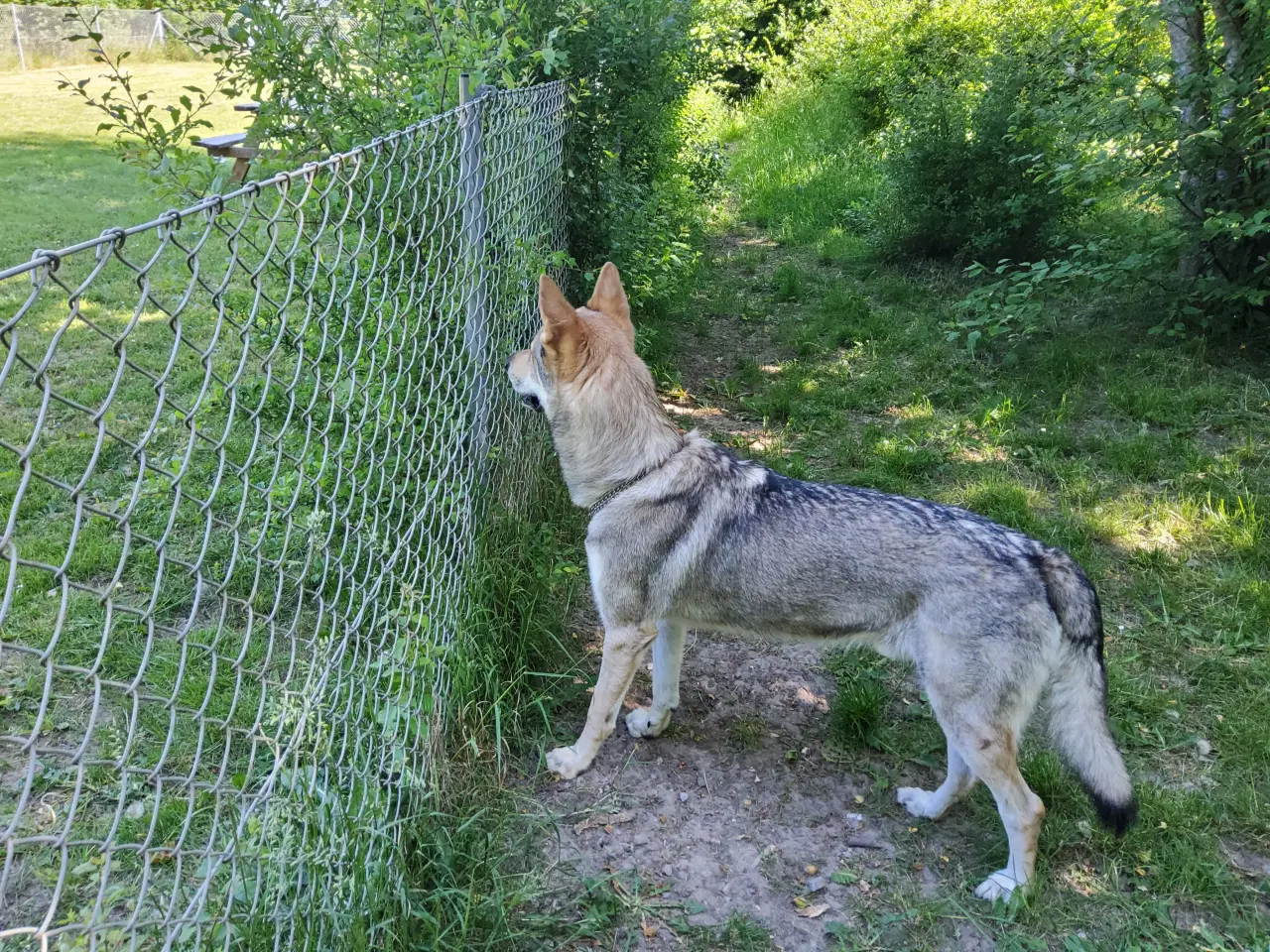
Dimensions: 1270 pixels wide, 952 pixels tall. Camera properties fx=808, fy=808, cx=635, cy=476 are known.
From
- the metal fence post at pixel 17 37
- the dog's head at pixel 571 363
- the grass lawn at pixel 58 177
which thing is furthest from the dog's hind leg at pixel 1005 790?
the metal fence post at pixel 17 37

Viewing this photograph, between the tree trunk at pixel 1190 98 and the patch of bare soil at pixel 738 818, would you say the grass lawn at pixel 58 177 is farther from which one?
the tree trunk at pixel 1190 98

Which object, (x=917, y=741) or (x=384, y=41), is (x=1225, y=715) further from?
(x=384, y=41)

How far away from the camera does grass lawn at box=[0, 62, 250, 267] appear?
864 centimetres

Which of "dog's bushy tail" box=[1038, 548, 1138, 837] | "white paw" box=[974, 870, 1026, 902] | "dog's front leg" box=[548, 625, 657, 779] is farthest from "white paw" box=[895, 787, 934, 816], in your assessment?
"dog's front leg" box=[548, 625, 657, 779]

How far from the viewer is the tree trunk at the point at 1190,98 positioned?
5.64 metres

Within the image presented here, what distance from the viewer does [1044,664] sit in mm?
2646

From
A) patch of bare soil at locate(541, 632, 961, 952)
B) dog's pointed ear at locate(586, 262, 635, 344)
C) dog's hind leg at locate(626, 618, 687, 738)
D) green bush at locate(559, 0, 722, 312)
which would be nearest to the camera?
patch of bare soil at locate(541, 632, 961, 952)

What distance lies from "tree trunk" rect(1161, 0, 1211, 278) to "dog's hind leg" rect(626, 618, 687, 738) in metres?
5.24

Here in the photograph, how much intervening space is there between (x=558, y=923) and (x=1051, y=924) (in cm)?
158

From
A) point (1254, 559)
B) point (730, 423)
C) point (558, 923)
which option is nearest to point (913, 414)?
point (730, 423)

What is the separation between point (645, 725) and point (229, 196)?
2.55 m

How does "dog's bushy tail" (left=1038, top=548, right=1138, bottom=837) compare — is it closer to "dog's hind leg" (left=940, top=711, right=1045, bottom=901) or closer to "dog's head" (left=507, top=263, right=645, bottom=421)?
"dog's hind leg" (left=940, top=711, right=1045, bottom=901)

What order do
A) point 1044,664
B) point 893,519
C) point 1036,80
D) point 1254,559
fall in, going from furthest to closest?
point 1036,80, point 1254,559, point 893,519, point 1044,664

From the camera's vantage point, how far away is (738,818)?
3025 millimetres
